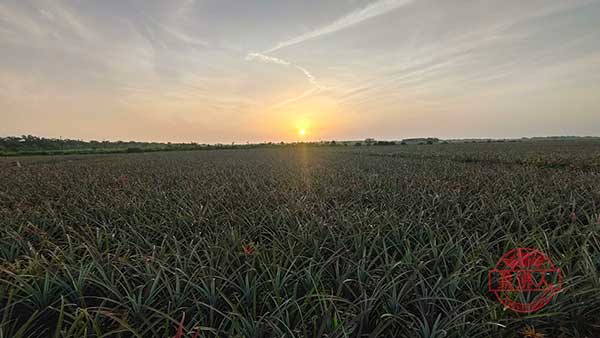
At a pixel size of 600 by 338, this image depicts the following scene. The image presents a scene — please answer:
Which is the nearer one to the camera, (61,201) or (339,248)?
(339,248)

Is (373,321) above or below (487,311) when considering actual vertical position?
below

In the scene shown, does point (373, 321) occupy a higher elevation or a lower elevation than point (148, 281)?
lower

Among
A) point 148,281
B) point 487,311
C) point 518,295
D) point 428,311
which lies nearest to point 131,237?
point 148,281

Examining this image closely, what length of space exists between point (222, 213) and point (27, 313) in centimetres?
259

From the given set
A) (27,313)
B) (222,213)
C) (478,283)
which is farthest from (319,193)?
(27,313)

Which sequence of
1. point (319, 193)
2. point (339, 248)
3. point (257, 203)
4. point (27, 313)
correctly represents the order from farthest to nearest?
point (319, 193)
point (257, 203)
point (339, 248)
point (27, 313)

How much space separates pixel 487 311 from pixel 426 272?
0.67 metres

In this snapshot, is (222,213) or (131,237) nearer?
(131,237)

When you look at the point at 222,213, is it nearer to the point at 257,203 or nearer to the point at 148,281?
the point at 257,203

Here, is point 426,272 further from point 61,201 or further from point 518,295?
point 61,201

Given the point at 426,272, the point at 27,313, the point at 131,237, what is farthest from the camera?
the point at 131,237

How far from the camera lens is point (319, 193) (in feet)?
20.4

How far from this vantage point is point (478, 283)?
2.11 meters

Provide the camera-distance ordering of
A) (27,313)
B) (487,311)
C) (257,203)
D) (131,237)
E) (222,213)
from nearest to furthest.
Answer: (487,311), (27,313), (131,237), (222,213), (257,203)
